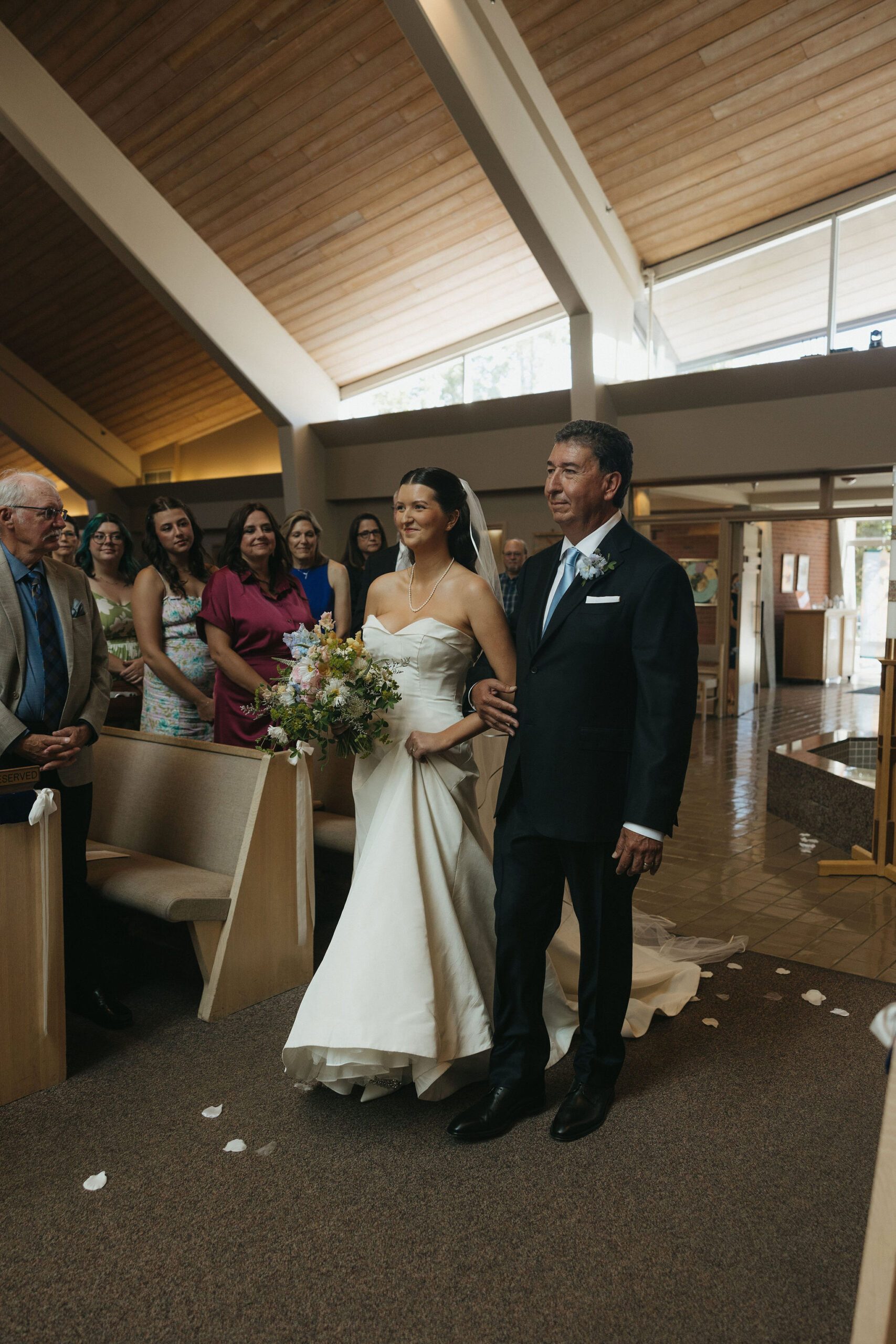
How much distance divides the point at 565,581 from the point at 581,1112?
1459mm

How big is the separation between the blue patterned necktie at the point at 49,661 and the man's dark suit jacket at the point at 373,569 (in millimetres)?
2071

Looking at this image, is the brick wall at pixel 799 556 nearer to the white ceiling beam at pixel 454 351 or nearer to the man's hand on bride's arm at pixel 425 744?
the white ceiling beam at pixel 454 351

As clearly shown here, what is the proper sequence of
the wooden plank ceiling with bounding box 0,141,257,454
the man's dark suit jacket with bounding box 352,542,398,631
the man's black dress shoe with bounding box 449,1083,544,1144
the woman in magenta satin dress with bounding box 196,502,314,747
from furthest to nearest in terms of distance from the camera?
the wooden plank ceiling with bounding box 0,141,257,454
the man's dark suit jacket with bounding box 352,542,398,631
the woman in magenta satin dress with bounding box 196,502,314,747
the man's black dress shoe with bounding box 449,1083,544,1144

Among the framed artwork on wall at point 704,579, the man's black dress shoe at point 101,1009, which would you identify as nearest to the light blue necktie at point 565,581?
the man's black dress shoe at point 101,1009

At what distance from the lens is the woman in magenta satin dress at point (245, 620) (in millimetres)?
4191

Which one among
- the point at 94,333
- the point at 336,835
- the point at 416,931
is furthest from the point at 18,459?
the point at 416,931

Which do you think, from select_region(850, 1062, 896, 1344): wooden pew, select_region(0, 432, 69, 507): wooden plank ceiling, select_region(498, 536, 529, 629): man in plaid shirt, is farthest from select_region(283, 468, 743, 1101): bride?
select_region(0, 432, 69, 507): wooden plank ceiling

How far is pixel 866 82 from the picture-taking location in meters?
7.62

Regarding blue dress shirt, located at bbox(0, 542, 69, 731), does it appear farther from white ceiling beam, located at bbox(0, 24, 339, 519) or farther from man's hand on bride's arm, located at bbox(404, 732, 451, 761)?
white ceiling beam, located at bbox(0, 24, 339, 519)

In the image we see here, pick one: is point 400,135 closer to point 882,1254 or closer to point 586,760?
point 586,760

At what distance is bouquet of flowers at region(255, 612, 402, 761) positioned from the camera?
288 centimetres

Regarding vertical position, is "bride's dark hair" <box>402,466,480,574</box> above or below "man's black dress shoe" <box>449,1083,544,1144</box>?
above

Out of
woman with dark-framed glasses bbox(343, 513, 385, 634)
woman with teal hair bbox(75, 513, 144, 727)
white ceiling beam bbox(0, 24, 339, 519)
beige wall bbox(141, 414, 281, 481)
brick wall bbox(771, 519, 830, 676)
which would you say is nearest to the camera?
woman with teal hair bbox(75, 513, 144, 727)

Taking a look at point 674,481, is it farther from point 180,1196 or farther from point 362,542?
point 180,1196
